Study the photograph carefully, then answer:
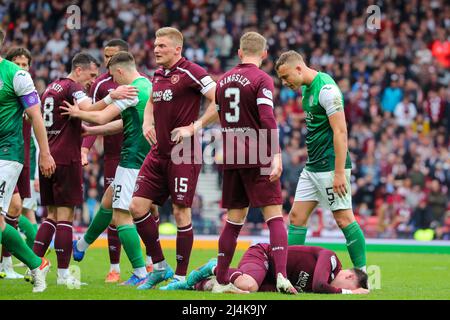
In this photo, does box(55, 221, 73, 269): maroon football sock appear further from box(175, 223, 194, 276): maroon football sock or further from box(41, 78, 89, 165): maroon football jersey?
box(175, 223, 194, 276): maroon football sock

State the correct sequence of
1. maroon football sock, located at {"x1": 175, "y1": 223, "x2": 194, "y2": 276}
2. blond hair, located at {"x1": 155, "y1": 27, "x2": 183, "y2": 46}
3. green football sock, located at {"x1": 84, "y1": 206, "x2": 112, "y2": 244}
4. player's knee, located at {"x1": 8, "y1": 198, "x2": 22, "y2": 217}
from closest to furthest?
maroon football sock, located at {"x1": 175, "y1": 223, "x2": 194, "y2": 276} < blond hair, located at {"x1": 155, "y1": 27, "x2": 183, "y2": 46} < green football sock, located at {"x1": 84, "y1": 206, "x2": 112, "y2": 244} < player's knee, located at {"x1": 8, "y1": 198, "x2": 22, "y2": 217}

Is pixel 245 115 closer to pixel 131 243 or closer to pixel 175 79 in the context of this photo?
pixel 175 79

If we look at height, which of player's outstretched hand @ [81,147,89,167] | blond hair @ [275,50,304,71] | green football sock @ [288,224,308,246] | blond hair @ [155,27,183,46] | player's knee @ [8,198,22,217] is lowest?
green football sock @ [288,224,308,246]

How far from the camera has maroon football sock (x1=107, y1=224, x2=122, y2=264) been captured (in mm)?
11430

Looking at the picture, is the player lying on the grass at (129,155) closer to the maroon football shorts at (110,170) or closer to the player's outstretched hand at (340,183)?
the maroon football shorts at (110,170)

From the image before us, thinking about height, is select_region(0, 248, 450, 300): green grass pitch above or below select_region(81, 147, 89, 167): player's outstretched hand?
below

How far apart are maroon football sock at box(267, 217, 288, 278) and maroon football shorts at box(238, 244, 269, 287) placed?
0.23 metres

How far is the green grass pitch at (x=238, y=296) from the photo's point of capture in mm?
8766

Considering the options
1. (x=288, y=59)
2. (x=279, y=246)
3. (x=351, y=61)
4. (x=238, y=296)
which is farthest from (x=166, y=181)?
(x=351, y=61)

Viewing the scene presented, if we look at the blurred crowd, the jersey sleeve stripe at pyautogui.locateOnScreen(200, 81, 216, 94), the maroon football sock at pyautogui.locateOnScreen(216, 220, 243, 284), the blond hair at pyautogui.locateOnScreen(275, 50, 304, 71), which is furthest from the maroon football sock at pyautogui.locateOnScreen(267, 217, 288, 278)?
the blurred crowd

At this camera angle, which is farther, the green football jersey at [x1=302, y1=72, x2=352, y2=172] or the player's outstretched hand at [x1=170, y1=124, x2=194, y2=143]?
the green football jersey at [x1=302, y1=72, x2=352, y2=172]

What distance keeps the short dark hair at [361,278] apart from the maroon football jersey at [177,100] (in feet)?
7.01

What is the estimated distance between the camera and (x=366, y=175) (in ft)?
74.5

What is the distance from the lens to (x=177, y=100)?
9.80 m
